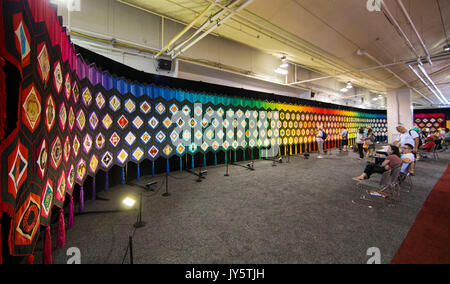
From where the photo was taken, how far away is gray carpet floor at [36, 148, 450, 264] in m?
1.62

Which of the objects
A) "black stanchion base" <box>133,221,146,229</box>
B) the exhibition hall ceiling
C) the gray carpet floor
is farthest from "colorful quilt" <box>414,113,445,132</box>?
"black stanchion base" <box>133,221,146,229</box>

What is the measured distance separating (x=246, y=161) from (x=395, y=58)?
6.65 metres

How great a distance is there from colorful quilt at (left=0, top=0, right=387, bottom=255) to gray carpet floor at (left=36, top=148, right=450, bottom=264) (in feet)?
1.95

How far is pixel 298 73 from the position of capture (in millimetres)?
8609

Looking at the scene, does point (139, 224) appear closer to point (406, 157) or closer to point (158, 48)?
point (158, 48)

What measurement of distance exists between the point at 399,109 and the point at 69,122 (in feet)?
48.3

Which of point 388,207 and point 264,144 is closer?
point 388,207

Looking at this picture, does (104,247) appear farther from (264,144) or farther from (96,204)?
(264,144)

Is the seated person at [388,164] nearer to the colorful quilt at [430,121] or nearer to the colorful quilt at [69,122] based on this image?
the colorful quilt at [69,122]

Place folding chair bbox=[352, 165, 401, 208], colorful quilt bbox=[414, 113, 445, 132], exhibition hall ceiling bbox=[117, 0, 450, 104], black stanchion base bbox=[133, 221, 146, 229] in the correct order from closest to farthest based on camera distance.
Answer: black stanchion base bbox=[133, 221, 146, 229] < folding chair bbox=[352, 165, 401, 208] < exhibition hall ceiling bbox=[117, 0, 450, 104] < colorful quilt bbox=[414, 113, 445, 132]

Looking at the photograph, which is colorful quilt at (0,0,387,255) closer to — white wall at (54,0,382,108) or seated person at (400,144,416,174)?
white wall at (54,0,382,108)

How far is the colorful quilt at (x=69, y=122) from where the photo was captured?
109 centimetres

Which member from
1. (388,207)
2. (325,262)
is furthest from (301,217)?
(388,207)

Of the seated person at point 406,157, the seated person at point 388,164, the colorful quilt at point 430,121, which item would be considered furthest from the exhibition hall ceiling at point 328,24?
the colorful quilt at point 430,121
